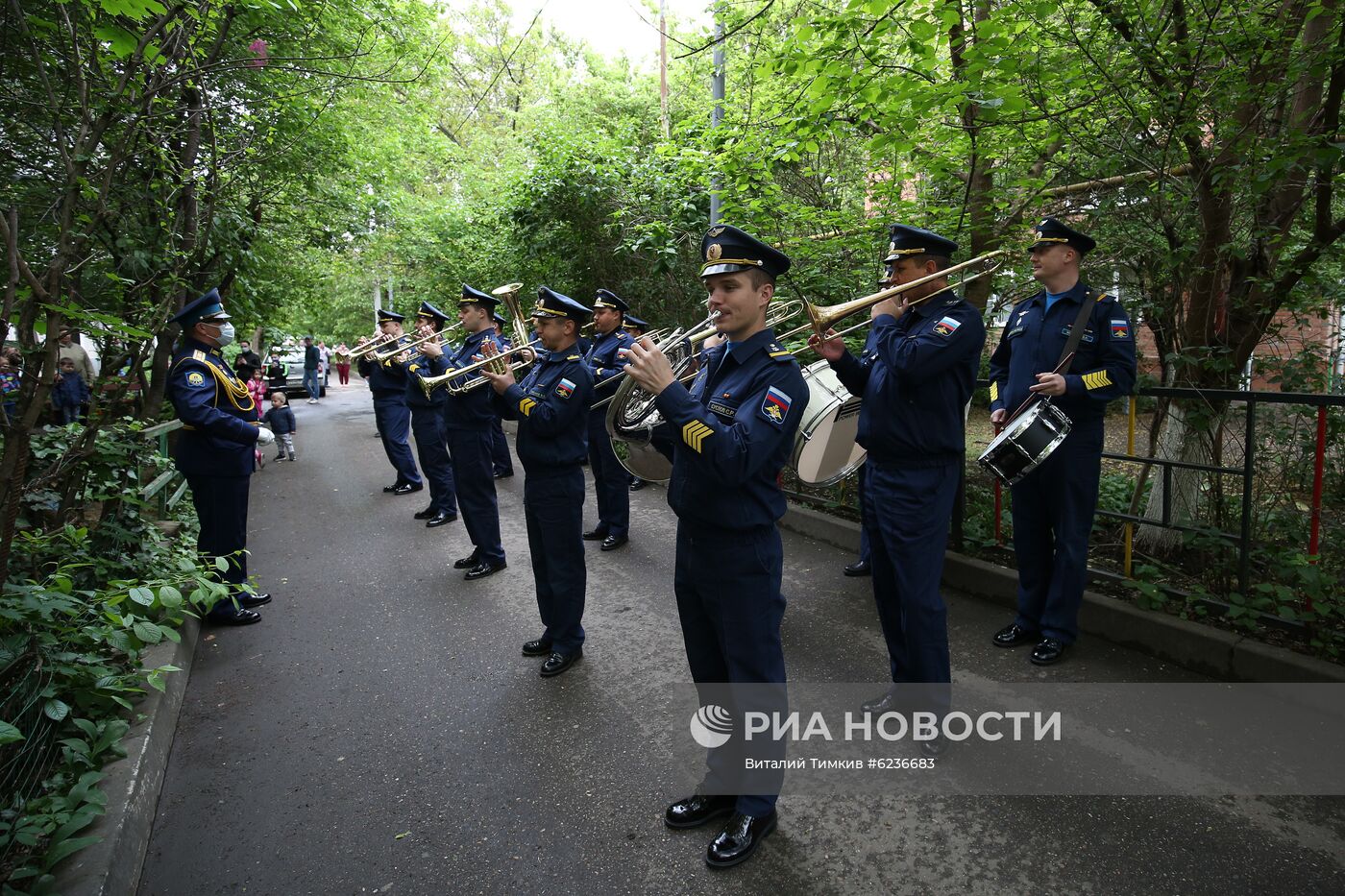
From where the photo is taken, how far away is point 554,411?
4.05m

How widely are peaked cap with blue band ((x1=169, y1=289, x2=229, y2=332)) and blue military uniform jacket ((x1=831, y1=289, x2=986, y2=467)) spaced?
4.11 meters

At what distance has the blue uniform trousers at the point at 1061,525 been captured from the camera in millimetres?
3844

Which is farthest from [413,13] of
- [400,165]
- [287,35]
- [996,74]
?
[996,74]

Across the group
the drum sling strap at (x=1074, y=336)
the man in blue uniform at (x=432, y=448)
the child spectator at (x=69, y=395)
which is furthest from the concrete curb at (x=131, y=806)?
the child spectator at (x=69, y=395)

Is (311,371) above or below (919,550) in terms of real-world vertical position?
above

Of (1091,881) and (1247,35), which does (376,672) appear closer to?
(1091,881)

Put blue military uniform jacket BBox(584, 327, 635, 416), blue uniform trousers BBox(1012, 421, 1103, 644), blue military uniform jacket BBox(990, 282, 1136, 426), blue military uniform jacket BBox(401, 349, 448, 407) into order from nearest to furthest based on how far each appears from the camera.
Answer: blue military uniform jacket BBox(990, 282, 1136, 426)
blue uniform trousers BBox(1012, 421, 1103, 644)
blue military uniform jacket BBox(584, 327, 635, 416)
blue military uniform jacket BBox(401, 349, 448, 407)

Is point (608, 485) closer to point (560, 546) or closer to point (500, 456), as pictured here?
point (560, 546)

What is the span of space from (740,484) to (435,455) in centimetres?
568

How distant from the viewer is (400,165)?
13.1 metres

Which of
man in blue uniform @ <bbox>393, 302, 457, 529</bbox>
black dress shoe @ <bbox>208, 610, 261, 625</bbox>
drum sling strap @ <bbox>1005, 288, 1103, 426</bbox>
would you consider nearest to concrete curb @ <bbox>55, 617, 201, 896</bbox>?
black dress shoe @ <bbox>208, 610, 261, 625</bbox>

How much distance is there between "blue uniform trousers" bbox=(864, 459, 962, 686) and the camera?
3189 mm

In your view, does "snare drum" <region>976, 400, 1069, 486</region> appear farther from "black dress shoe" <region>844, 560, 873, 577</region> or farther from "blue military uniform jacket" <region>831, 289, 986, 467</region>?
"black dress shoe" <region>844, 560, 873, 577</region>

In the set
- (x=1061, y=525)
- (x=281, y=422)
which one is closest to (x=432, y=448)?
(x=281, y=422)
